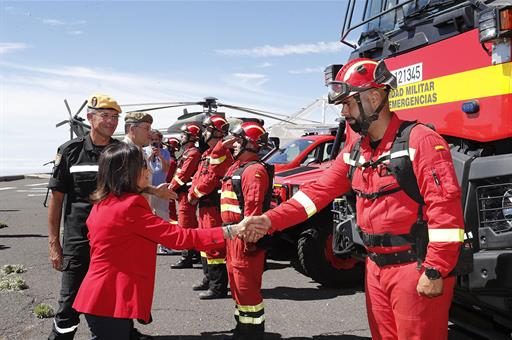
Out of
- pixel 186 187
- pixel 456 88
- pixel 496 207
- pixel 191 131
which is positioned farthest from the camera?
pixel 191 131

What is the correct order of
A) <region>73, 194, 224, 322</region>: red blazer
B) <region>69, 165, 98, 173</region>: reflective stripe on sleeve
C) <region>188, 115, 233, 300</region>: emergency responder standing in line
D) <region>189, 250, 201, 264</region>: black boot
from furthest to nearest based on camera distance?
<region>189, 250, 201, 264</region>: black boot < <region>188, 115, 233, 300</region>: emergency responder standing in line < <region>69, 165, 98, 173</region>: reflective stripe on sleeve < <region>73, 194, 224, 322</region>: red blazer

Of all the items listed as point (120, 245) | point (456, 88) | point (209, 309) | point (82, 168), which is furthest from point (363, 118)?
point (209, 309)

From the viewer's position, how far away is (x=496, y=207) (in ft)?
10.3

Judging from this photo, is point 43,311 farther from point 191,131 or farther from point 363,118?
point 191,131

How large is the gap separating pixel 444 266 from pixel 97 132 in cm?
272

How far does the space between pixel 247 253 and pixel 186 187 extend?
13.1ft

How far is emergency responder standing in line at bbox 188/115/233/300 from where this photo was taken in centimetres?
617

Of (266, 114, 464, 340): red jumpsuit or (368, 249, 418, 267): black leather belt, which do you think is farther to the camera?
(368, 249, 418, 267): black leather belt

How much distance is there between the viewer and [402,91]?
14.3ft

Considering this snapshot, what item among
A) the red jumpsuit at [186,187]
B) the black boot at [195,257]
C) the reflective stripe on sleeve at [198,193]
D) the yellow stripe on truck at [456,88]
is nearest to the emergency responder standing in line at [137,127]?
the reflective stripe on sleeve at [198,193]

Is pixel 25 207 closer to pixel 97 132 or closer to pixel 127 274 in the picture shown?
pixel 97 132

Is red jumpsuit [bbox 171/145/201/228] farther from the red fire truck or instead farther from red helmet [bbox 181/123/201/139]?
the red fire truck

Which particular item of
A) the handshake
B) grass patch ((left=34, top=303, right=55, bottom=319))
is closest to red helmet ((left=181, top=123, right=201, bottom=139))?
grass patch ((left=34, top=303, right=55, bottom=319))

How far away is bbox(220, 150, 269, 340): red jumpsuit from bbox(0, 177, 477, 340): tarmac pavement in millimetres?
500
